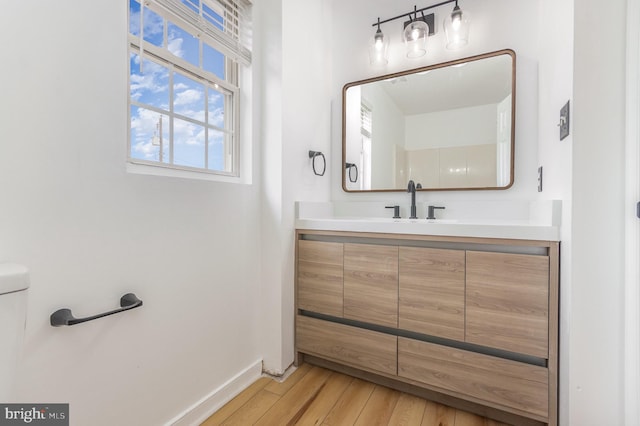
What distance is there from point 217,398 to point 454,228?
144cm

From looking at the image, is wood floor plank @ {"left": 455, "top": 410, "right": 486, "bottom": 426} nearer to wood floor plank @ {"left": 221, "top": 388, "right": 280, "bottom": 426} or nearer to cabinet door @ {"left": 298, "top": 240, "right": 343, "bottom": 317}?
cabinet door @ {"left": 298, "top": 240, "right": 343, "bottom": 317}

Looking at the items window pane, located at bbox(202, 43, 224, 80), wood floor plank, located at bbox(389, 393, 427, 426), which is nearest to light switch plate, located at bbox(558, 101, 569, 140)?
wood floor plank, located at bbox(389, 393, 427, 426)

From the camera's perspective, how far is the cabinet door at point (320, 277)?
1.68m

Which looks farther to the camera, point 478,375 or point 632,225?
point 478,375

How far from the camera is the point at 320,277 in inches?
68.2

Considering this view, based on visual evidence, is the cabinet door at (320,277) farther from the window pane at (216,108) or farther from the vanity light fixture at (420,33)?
the vanity light fixture at (420,33)

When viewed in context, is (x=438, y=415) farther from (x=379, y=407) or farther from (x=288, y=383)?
(x=288, y=383)

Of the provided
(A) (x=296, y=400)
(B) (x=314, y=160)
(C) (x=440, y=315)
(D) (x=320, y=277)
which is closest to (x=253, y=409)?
(A) (x=296, y=400)

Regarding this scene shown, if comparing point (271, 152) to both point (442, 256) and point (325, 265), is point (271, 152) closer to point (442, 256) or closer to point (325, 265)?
point (325, 265)

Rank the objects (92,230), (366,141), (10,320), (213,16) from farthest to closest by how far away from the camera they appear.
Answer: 1. (366,141)
2. (213,16)
3. (92,230)
4. (10,320)

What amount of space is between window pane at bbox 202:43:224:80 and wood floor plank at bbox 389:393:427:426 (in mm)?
1993

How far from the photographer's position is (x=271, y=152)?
67.2 inches

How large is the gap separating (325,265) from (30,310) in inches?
48.6

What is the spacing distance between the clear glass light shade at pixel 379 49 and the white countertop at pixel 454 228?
1246mm
